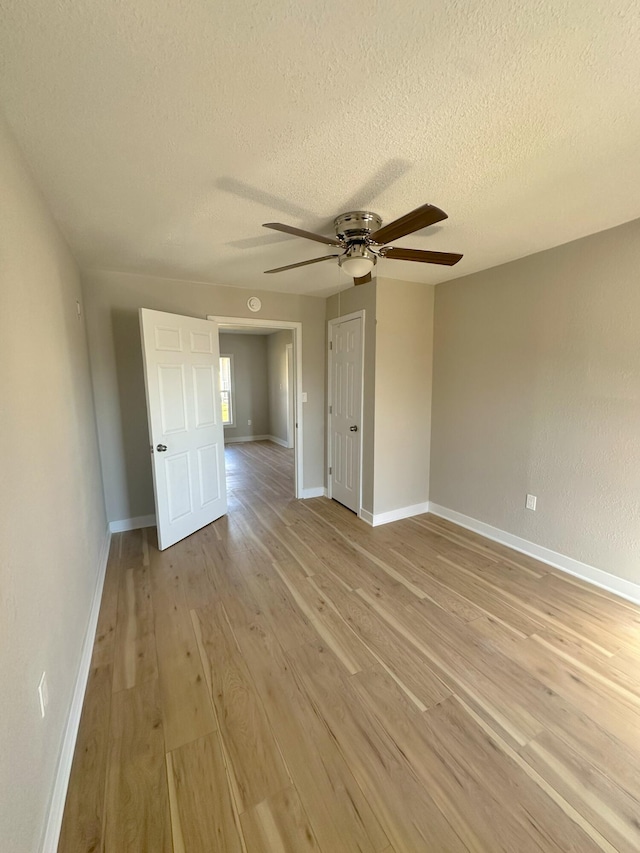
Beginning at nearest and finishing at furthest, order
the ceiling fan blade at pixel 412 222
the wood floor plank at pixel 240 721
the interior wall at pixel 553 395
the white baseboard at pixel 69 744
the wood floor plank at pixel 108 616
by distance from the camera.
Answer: the white baseboard at pixel 69 744
the wood floor plank at pixel 240 721
the ceiling fan blade at pixel 412 222
the wood floor plank at pixel 108 616
the interior wall at pixel 553 395

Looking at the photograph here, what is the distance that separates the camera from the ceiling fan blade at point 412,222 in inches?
55.3

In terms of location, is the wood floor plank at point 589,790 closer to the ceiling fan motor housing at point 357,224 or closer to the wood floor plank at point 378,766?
the wood floor plank at point 378,766

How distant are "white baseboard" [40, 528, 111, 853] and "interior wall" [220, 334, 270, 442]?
18.4ft

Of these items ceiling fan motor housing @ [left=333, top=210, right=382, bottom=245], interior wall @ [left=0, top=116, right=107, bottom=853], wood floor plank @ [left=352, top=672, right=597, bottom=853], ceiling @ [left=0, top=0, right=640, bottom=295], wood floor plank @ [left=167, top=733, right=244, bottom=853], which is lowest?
wood floor plank @ [left=352, top=672, right=597, bottom=853]

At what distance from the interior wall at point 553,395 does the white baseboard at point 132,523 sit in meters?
3.07

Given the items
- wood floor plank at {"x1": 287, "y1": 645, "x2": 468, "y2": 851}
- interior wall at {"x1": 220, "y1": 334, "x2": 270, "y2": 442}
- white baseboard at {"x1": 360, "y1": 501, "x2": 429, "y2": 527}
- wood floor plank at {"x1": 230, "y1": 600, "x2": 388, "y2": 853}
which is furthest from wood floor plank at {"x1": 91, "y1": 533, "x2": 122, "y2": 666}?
interior wall at {"x1": 220, "y1": 334, "x2": 270, "y2": 442}

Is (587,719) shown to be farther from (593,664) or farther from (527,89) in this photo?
(527,89)

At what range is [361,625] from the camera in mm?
2064

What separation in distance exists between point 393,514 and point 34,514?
2986 millimetres

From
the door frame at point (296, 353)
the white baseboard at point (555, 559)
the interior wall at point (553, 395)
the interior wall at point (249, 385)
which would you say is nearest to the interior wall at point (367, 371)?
the door frame at point (296, 353)

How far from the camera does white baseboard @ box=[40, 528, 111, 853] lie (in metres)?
1.08

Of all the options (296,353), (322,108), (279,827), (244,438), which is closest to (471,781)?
(279,827)

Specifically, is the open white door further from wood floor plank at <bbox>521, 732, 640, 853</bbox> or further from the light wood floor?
wood floor plank at <bbox>521, 732, 640, 853</bbox>

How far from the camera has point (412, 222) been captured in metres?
1.55
